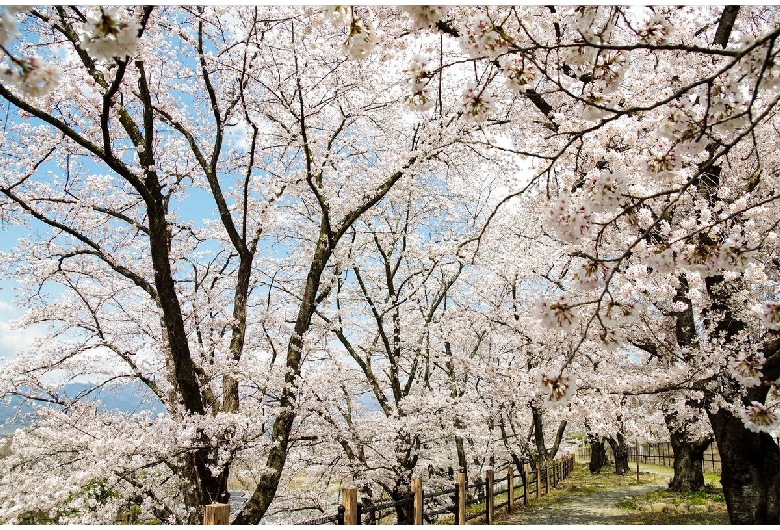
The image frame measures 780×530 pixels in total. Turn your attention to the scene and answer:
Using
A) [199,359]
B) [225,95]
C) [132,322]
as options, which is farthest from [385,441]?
[225,95]

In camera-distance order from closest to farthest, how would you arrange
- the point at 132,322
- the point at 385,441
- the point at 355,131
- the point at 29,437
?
the point at 29,437
the point at 132,322
the point at 385,441
the point at 355,131

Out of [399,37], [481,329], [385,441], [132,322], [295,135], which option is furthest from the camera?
[481,329]

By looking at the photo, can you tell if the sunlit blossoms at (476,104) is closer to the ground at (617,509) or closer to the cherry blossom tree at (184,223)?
the cherry blossom tree at (184,223)

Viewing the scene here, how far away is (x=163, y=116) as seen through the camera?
6.28 meters

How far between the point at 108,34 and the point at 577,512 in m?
12.1

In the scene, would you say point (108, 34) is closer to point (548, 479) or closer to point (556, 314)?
point (556, 314)

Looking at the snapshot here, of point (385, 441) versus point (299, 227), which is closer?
point (385, 441)

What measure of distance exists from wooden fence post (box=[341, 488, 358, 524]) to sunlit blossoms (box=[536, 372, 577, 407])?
341cm

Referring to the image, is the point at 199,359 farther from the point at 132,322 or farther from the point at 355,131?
the point at 355,131

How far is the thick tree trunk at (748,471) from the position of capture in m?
5.67

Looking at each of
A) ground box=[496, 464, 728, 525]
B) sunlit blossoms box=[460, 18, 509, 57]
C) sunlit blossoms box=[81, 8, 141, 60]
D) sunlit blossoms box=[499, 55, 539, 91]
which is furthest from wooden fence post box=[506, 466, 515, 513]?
sunlit blossoms box=[81, 8, 141, 60]

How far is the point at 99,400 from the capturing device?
692 centimetres

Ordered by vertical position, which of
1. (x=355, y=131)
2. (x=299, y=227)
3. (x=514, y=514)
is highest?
(x=355, y=131)

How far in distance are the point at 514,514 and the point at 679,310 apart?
6611 millimetres
